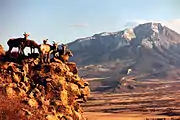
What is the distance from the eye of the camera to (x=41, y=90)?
26109mm

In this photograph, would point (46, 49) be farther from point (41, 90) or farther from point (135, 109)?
point (135, 109)

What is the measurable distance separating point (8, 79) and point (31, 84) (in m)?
1.74

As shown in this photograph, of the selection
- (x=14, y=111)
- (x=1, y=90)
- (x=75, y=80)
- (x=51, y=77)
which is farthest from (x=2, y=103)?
(x=75, y=80)

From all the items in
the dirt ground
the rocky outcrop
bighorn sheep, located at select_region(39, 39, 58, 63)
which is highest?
bighorn sheep, located at select_region(39, 39, 58, 63)

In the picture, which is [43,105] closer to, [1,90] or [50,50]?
[1,90]

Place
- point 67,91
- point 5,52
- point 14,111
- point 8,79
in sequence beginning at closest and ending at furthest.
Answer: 1. point 14,111
2. point 8,79
3. point 67,91
4. point 5,52

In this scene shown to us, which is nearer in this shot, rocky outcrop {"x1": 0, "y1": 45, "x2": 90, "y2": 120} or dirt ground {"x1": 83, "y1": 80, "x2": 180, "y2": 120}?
rocky outcrop {"x1": 0, "y1": 45, "x2": 90, "y2": 120}

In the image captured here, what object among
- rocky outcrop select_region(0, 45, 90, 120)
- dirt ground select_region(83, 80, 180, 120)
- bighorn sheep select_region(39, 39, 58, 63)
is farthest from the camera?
dirt ground select_region(83, 80, 180, 120)

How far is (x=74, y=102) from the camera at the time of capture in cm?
2825

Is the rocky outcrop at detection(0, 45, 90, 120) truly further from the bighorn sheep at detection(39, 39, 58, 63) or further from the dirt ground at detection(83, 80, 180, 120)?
the dirt ground at detection(83, 80, 180, 120)

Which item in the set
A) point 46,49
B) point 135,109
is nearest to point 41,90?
point 46,49

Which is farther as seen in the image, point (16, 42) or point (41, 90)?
point (16, 42)

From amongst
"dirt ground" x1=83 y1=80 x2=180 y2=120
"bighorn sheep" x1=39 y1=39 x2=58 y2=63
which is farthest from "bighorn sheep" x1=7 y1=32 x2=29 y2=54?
"dirt ground" x1=83 y1=80 x2=180 y2=120

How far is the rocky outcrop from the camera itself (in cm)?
2331
